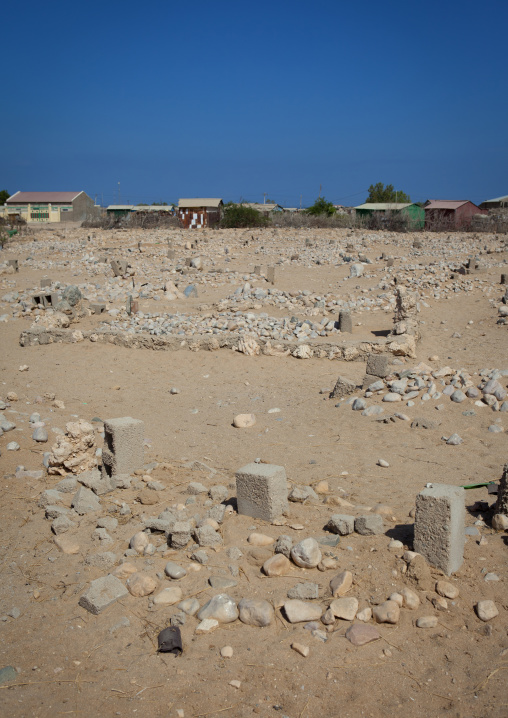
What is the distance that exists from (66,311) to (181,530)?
889 centimetres

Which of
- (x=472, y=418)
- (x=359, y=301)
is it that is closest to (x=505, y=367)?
(x=472, y=418)

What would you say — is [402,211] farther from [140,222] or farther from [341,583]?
[341,583]


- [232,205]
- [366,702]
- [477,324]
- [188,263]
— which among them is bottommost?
[366,702]

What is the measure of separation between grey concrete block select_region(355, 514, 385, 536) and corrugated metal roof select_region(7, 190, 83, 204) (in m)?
47.0

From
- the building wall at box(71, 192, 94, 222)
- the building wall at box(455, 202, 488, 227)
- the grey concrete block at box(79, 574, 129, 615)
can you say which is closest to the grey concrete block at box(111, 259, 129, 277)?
the grey concrete block at box(79, 574, 129, 615)

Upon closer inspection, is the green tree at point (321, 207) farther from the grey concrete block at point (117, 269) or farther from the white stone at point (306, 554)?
the white stone at point (306, 554)

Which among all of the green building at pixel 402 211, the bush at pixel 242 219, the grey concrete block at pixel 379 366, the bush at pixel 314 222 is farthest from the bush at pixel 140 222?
the grey concrete block at pixel 379 366

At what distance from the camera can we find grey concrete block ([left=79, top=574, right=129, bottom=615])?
3.07 meters

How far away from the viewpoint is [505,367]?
7906mm

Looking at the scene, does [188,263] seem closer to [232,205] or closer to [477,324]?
[477,324]

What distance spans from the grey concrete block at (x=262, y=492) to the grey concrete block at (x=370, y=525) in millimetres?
590

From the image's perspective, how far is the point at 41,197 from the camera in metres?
46.7

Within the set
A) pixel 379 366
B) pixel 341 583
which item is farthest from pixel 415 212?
pixel 341 583

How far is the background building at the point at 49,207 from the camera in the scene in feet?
143
